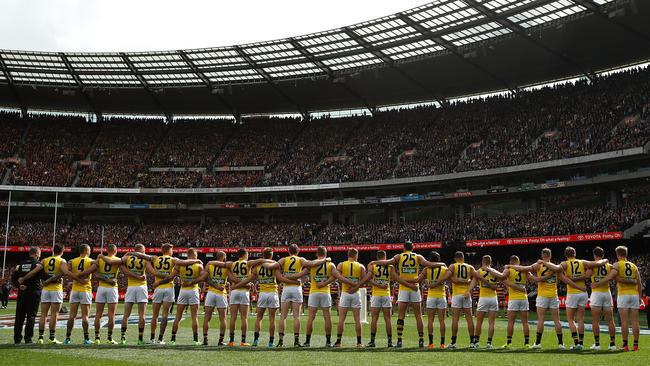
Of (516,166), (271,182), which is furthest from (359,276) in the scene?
(271,182)

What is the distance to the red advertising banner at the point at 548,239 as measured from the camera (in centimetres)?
4076

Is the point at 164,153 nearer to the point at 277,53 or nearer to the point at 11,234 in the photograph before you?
the point at 11,234

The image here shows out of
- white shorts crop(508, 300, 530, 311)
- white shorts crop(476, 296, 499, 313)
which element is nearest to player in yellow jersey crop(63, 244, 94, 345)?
white shorts crop(476, 296, 499, 313)

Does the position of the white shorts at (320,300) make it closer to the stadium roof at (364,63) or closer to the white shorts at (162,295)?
the white shorts at (162,295)

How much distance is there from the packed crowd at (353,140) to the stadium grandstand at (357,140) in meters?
0.20

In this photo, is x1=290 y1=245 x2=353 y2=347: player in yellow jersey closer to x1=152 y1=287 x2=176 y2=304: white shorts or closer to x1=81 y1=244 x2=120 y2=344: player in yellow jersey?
x1=152 y1=287 x2=176 y2=304: white shorts

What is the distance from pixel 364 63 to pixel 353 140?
1118cm

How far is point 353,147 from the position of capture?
63.6 meters

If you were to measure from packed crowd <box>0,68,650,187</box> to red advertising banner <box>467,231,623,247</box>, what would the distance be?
6.58m

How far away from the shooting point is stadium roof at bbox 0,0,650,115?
44.7m

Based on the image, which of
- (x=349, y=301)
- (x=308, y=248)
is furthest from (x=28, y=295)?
(x=308, y=248)

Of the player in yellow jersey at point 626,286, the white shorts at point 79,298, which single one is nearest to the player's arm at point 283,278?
the white shorts at point 79,298

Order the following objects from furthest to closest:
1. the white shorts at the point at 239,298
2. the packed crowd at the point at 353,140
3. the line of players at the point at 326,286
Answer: the packed crowd at the point at 353,140 < the white shorts at the point at 239,298 < the line of players at the point at 326,286

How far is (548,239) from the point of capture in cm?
4428
